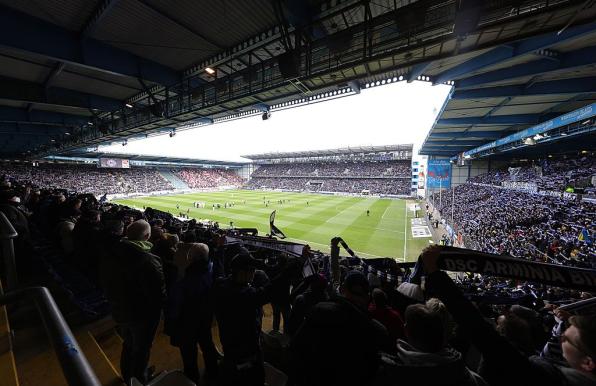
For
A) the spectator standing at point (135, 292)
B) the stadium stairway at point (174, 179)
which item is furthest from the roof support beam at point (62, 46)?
the stadium stairway at point (174, 179)

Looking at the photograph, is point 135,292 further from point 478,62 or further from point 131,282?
point 478,62

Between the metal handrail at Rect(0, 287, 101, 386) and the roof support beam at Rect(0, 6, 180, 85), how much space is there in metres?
7.02

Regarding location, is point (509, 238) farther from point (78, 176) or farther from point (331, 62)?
point (78, 176)

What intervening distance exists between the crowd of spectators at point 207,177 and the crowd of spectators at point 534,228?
64209mm

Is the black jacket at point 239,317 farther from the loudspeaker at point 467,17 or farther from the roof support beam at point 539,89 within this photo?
the roof support beam at point 539,89

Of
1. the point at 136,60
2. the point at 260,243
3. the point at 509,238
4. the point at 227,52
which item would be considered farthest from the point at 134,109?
the point at 509,238

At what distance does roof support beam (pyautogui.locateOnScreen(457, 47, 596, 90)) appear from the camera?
26.6 ft

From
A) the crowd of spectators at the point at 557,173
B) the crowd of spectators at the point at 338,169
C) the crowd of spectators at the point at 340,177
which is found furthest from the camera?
the crowd of spectators at the point at 338,169

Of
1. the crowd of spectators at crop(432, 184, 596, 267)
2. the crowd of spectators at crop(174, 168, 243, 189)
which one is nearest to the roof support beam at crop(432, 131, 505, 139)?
the crowd of spectators at crop(432, 184, 596, 267)

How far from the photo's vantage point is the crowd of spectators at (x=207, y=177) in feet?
230

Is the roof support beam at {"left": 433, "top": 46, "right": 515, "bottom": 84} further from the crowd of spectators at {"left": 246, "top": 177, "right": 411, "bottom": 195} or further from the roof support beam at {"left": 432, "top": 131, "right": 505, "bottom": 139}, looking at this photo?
the crowd of spectators at {"left": 246, "top": 177, "right": 411, "bottom": 195}

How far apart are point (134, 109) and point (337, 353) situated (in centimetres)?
1413

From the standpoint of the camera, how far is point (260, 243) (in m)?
4.57

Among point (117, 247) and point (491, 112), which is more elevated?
point (491, 112)
